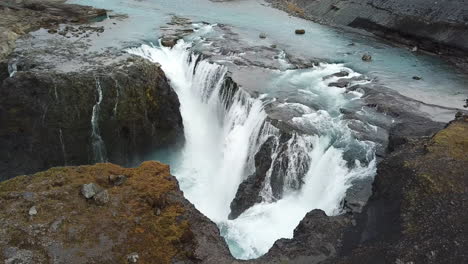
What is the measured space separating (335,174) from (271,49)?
52.9ft

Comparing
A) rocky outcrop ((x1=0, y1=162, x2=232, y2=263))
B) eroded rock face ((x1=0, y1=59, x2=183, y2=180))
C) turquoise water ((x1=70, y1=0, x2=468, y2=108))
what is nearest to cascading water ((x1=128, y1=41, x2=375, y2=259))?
eroded rock face ((x1=0, y1=59, x2=183, y2=180))

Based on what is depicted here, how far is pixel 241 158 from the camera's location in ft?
72.6

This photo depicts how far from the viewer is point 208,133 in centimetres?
2595

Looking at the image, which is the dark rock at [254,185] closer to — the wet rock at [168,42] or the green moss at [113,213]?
the green moss at [113,213]

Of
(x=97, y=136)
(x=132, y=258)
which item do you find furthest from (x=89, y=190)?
(x=97, y=136)

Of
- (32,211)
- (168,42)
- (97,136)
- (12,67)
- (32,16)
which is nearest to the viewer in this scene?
(32,211)

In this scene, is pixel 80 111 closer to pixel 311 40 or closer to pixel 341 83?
pixel 341 83

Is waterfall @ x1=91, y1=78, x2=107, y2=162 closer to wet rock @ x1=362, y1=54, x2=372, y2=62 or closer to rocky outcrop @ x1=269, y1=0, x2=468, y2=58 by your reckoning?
wet rock @ x1=362, y1=54, x2=372, y2=62

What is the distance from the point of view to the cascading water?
17.8 metres

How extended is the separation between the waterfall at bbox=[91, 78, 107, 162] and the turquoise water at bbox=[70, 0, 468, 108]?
8.96 meters

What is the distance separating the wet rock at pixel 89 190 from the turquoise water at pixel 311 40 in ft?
62.0

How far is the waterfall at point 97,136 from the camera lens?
887 inches

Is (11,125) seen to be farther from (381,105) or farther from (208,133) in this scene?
(381,105)

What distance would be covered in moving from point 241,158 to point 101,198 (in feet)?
33.3
